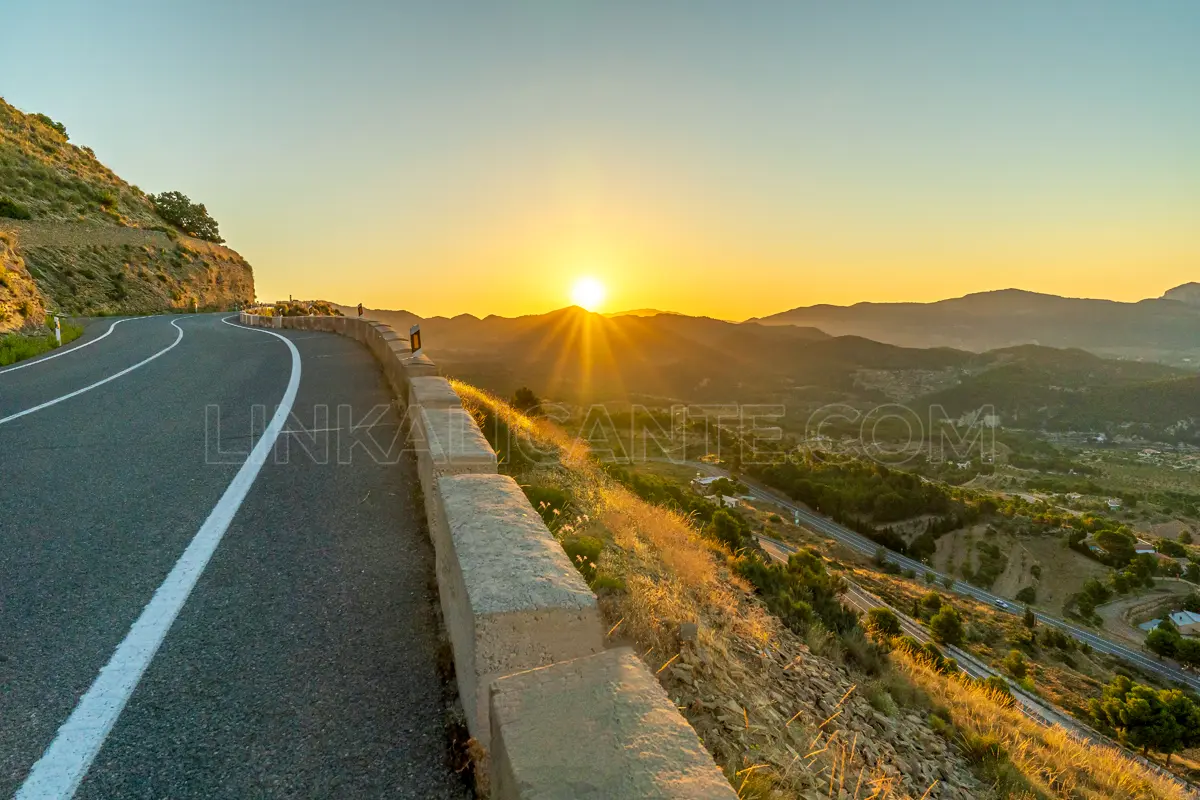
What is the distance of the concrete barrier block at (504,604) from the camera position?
7.20 ft

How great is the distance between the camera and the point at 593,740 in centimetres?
169

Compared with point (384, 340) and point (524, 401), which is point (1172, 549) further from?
point (384, 340)

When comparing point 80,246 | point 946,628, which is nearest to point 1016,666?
point 946,628

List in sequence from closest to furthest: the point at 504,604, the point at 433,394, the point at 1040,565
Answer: the point at 504,604 < the point at 433,394 < the point at 1040,565

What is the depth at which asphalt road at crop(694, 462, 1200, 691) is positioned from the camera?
47.5 m

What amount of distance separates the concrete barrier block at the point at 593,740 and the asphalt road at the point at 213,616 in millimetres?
648

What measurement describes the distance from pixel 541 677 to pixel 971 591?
75836mm

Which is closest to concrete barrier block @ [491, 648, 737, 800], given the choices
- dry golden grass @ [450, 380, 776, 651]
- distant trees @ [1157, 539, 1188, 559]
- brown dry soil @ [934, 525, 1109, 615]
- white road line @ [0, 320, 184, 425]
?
dry golden grass @ [450, 380, 776, 651]

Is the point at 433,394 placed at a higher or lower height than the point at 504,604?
higher

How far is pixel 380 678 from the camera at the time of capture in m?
2.74

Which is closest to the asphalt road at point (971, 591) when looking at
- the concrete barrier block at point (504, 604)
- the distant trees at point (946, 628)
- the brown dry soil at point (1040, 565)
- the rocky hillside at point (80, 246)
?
the brown dry soil at point (1040, 565)

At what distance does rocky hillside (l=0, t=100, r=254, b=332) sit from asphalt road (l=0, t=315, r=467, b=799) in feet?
50.9

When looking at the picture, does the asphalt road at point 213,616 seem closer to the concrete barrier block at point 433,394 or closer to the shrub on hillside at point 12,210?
the concrete barrier block at point 433,394

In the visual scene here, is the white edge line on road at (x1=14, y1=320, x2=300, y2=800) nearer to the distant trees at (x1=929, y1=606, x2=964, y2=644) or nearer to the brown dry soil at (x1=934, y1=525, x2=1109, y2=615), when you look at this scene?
the distant trees at (x1=929, y1=606, x2=964, y2=644)
